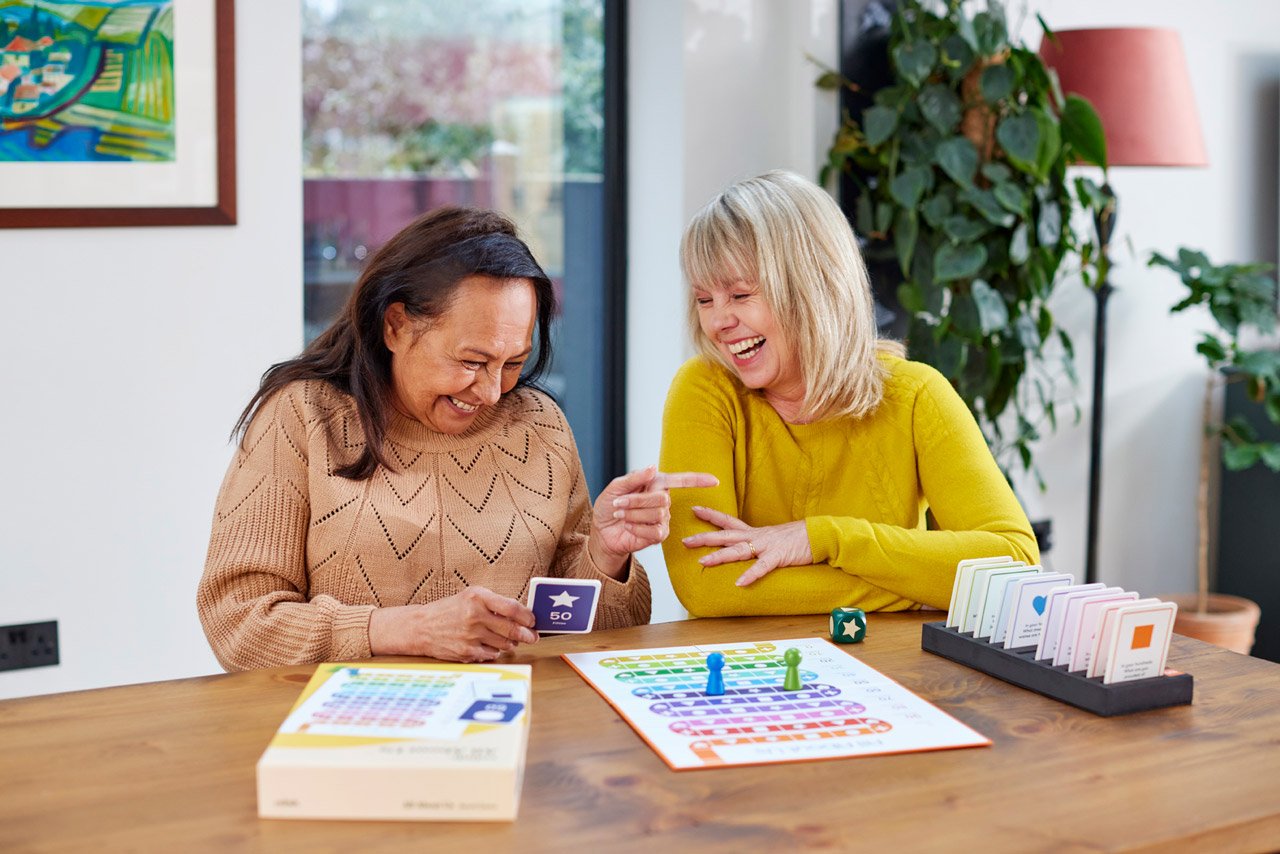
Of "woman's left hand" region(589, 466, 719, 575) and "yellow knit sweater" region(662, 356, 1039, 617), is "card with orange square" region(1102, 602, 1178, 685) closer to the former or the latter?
"yellow knit sweater" region(662, 356, 1039, 617)

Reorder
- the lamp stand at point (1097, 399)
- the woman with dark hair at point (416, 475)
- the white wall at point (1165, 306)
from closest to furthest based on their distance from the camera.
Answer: the woman with dark hair at point (416, 475) < the lamp stand at point (1097, 399) < the white wall at point (1165, 306)

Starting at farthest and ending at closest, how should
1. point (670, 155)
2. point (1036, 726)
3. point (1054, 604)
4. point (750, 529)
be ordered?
point (670, 155) → point (750, 529) → point (1054, 604) → point (1036, 726)

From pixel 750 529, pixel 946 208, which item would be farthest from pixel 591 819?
pixel 946 208

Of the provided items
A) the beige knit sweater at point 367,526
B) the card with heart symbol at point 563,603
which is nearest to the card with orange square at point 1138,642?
the card with heart symbol at point 563,603

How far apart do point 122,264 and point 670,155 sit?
1250 millimetres

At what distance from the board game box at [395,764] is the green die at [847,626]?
21.4 inches

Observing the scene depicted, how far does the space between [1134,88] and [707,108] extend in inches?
39.3

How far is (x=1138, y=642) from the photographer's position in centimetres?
141

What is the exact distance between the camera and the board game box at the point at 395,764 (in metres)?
1.09

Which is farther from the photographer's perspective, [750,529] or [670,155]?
[670,155]

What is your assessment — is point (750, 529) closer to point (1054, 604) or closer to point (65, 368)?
point (1054, 604)

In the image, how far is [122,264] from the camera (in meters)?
2.60

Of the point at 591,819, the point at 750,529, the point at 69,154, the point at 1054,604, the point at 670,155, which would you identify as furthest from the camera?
the point at 670,155

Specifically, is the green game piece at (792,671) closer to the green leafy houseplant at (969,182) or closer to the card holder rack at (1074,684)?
the card holder rack at (1074,684)
